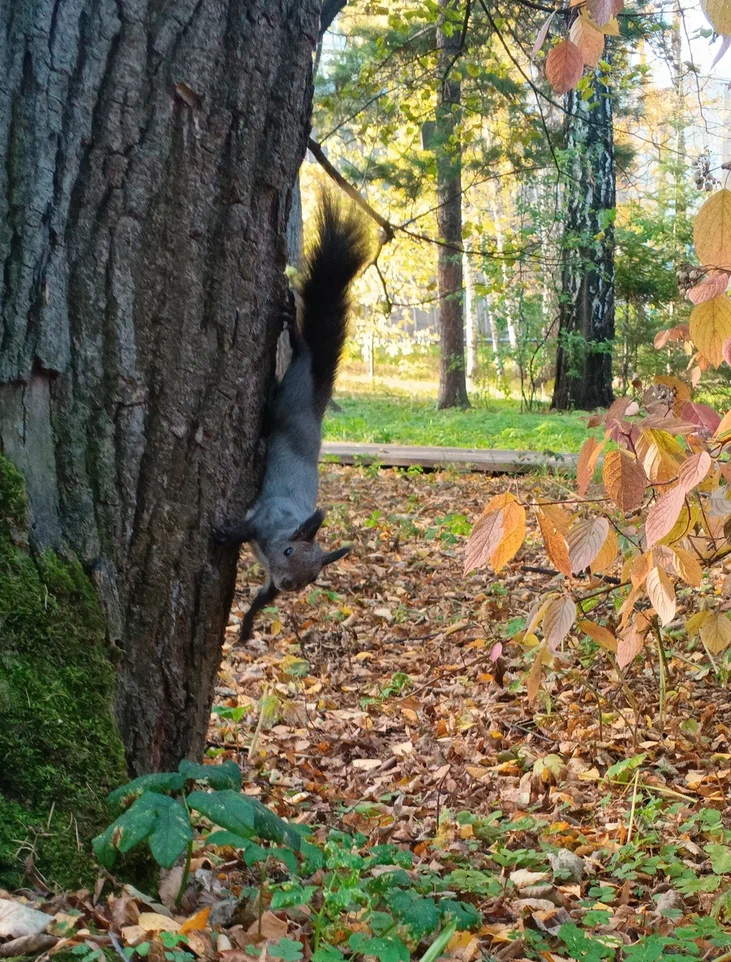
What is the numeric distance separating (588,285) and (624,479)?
11.3 metres

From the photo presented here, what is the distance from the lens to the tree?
1.72 metres

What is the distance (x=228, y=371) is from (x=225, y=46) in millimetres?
715

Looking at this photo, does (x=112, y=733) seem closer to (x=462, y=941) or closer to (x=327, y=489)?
(x=462, y=941)

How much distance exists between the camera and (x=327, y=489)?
669 cm

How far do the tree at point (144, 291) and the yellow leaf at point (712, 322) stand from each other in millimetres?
1042

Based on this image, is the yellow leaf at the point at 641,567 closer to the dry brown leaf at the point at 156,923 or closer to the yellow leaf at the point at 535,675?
the yellow leaf at the point at 535,675

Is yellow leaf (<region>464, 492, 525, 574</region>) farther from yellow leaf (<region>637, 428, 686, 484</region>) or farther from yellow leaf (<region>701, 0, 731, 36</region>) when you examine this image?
yellow leaf (<region>701, 0, 731, 36</region>)

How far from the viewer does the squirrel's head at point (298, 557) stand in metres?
2.78

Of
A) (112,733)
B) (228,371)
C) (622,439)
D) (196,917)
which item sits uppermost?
(228,371)

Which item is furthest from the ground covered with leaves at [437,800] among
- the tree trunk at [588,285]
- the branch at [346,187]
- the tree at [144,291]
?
the tree trunk at [588,285]

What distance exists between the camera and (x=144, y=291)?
1861mm

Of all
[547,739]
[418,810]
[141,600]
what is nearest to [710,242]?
[141,600]

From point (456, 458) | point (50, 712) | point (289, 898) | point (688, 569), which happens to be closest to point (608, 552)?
point (688, 569)

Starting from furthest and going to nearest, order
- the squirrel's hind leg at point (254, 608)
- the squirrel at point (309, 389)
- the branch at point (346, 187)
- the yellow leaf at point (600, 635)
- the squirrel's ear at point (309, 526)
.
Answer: the branch at point (346, 187) → the squirrel's hind leg at point (254, 608) → the squirrel's ear at point (309, 526) → the squirrel at point (309, 389) → the yellow leaf at point (600, 635)
